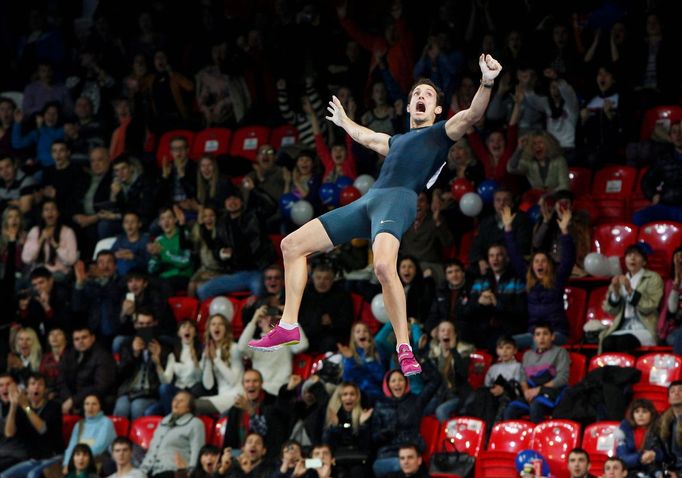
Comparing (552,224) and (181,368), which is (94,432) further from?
(552,224)

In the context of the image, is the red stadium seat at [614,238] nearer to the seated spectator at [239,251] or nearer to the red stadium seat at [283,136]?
the seated spectator at [239,251]

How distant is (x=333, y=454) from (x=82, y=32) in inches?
362

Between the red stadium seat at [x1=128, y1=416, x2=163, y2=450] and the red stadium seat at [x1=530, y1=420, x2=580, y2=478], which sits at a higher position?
the red stadium seat at [x1=128, y1=416, x2=163, y2=450]

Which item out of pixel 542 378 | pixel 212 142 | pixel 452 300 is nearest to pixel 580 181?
→ pixel 452 300

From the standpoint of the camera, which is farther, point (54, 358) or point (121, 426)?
point (54, 358)

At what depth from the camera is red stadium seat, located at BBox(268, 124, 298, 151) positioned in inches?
697

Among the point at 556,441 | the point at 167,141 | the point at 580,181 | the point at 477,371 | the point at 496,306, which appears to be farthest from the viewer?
the point at 167,141

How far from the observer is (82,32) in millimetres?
20469

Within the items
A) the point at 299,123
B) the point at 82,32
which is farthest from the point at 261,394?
the point at 82,32

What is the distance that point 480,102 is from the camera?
9.17 metres

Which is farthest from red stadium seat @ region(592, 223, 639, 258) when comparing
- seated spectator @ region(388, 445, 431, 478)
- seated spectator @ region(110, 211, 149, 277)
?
seated spectator @ region(110, 211, 149, 277)

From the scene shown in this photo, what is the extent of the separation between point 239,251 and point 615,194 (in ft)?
12.9

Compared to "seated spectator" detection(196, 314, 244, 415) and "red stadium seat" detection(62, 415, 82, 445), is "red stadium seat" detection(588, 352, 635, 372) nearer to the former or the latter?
"seated spectator" detection(196, 314, 244, 415)

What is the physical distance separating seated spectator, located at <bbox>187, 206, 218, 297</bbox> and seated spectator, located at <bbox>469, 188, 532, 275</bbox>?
2.91 m
